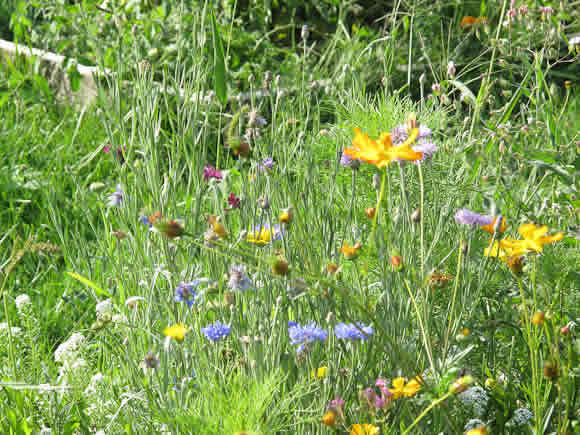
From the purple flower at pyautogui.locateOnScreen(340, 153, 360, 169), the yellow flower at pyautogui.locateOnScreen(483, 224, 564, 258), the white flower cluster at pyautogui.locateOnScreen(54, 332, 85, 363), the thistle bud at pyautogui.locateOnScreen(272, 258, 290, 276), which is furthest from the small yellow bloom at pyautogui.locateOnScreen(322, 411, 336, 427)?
the white flower cluster at pyautogui.locateOnScreen(54, 332, 85, 363)

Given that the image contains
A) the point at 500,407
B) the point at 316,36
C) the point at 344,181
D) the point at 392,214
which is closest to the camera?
the point at 500,407

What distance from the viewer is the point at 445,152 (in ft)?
6.21

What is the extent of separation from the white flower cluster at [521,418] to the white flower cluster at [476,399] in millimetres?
56

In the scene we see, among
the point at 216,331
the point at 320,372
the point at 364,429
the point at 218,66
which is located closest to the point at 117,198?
the point at 218,66

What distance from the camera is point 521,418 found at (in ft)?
4.36

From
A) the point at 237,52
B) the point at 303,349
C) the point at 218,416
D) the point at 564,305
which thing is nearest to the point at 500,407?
the point at 564,305

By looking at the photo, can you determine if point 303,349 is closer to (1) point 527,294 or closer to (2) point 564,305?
(1) point 527,294

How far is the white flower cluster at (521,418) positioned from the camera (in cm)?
133

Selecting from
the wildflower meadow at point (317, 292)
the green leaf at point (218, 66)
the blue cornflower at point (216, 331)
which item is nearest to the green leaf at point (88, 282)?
the wildflower meadow at point (317, 292)

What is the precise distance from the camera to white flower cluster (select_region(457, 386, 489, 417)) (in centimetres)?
134

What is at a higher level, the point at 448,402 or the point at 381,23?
the point at 381,23

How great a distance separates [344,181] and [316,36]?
236cm

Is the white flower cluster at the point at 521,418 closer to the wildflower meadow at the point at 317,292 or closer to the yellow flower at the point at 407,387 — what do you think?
the wildflower meadow at the point at 317,292

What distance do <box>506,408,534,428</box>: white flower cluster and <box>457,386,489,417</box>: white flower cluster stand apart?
0.06 m
